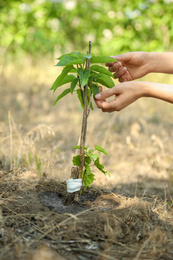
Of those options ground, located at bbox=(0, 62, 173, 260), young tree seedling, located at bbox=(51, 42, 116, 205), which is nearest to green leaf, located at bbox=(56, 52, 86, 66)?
young tree seedling, located at bbox=(51, 42, 116, 205)

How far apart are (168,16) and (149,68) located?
4.68 m

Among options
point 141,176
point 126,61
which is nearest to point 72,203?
point 126,61

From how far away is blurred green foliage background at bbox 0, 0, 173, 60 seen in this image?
20.2 feet

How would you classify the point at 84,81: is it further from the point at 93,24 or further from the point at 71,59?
the point at 93,24

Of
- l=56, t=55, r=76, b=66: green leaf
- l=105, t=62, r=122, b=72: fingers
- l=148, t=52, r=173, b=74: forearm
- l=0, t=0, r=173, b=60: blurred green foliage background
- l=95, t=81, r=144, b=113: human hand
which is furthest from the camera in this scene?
l=0, t=0, r=173, b=60: blurred green foliage background

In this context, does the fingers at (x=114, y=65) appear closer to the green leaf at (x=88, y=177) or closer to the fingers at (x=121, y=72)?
the fingers at (x=121, y=72)

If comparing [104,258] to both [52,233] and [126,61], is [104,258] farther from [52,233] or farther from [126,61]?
[126,61]

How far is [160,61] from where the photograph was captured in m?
2.06

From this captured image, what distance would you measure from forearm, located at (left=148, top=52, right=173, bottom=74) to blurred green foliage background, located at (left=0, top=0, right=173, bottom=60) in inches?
155

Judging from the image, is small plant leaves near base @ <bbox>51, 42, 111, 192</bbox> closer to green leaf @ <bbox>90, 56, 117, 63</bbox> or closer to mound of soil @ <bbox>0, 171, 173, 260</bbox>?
green leaf @ <bbox>90, 56, 117, 63</bbox>

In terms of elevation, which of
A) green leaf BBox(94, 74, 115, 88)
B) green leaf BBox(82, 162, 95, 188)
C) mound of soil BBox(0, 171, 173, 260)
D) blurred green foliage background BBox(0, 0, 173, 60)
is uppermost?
blurred green foliage background BBox(0, 0, 173, 60)

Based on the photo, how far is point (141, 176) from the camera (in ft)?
9.99

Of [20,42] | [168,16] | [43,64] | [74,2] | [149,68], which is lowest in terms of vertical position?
[149,68]

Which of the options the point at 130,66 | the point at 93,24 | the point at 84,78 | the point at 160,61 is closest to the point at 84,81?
the point at 84,78
